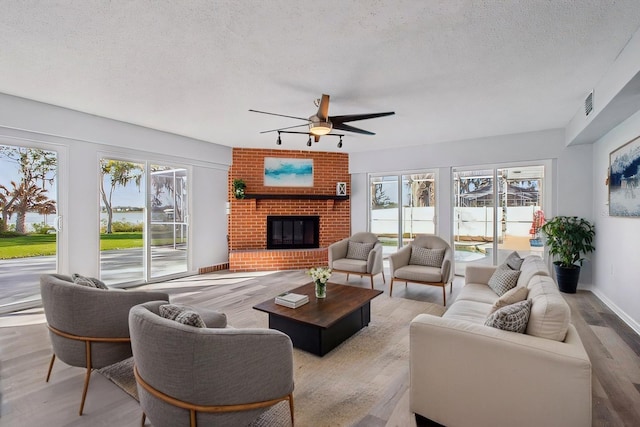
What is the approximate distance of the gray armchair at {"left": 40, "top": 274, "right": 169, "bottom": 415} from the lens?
1.97 meters

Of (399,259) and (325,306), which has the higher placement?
(399,259)

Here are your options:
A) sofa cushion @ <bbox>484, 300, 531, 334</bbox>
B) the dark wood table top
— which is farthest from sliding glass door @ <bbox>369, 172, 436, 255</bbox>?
sofa cushion @ <bbox>484, 300, 531, 334</bbox>

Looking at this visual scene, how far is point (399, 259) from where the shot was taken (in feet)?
14.8

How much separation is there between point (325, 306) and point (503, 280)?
190cm

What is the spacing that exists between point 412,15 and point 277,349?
2.24 meters

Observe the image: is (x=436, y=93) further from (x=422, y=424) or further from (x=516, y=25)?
(x=422, y=424)

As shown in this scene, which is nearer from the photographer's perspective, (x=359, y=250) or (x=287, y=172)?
(x=359, y=250)

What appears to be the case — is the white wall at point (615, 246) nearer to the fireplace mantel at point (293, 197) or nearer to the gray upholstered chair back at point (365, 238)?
the gray upholstered chair back at point (365, 238)

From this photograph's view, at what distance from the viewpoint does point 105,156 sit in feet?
14.7

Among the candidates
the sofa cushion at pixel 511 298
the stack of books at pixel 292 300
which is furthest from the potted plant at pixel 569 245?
the stack of books at pixel 292 300

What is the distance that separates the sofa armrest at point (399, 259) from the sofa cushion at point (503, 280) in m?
1.32

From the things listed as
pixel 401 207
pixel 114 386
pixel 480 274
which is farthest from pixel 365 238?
pixel 114 386

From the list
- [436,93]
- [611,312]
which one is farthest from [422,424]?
[611,312]

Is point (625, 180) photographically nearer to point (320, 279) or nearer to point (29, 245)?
point (320, 279)
